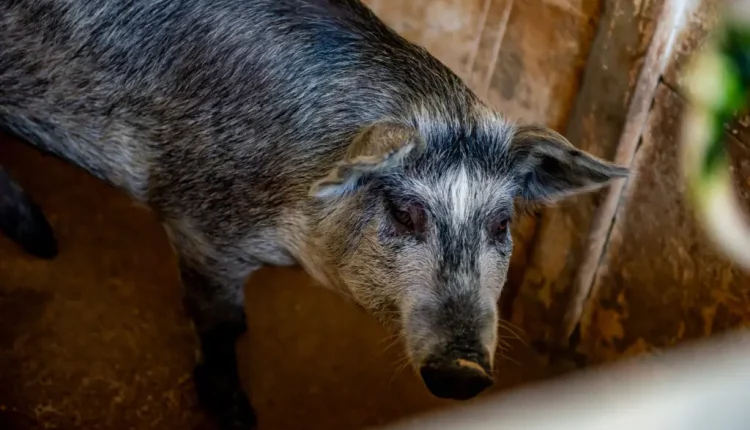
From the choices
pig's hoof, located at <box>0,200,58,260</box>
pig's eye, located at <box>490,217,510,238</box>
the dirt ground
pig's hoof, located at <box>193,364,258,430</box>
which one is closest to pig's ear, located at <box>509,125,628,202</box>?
pig's eye, located at <box>490,217,510,238</box>

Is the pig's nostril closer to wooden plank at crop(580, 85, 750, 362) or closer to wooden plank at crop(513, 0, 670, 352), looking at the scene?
wooden plank at crop(580, 85, 750, 362)

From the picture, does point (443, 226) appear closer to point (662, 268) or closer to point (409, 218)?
point (409, 218)

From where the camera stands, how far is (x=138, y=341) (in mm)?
2344

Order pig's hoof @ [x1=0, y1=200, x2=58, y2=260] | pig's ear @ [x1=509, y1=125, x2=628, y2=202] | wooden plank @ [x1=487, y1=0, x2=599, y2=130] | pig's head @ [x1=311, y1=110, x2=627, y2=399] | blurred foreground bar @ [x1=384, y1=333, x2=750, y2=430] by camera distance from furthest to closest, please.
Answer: pig's hoof @ [x1=0, y1=200, x2=58, y2=260]
wooden plank @ [x1=487, y1=0, x2=599, y2=130]
pig's ear @ [x1=509, y1=125, x2=628, y2=202]
pig's head @ [x1=311, y1=110, x2=627, y2=399]
blurred foreground bar @ [x1=384, y1=333, x2=750, y2=430]

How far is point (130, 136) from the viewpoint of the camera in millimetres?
1996

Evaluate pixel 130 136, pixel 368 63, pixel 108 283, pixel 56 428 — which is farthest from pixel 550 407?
pixel 108 283

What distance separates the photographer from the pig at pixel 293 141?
5.64 feet

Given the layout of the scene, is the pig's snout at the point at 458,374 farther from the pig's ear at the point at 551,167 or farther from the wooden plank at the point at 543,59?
the wooden plank at the point at 543,59

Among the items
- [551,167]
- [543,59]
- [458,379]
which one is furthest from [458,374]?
[543,59]

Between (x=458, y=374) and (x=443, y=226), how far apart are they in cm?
32

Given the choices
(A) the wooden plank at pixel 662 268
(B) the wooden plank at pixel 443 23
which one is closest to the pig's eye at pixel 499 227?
(A) the wooden plank at pixel 662 268

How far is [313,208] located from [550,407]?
47.6 inches

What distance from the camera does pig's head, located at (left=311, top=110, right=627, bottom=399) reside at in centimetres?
160

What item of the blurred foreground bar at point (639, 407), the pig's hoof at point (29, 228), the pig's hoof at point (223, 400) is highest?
the blurred foreground bar at point (639, 407)
